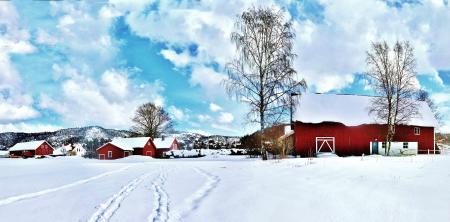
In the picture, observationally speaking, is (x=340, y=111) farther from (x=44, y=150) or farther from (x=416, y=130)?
(x=44, y=150)

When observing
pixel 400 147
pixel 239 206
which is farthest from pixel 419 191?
pixel 400 147

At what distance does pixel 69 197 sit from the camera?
32.9 feet

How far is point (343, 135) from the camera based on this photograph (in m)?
38.2

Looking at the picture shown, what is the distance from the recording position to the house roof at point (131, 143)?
71.7 meters

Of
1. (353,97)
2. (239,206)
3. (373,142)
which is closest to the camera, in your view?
(239,206)

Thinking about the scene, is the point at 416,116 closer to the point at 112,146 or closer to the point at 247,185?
the point at 247,185

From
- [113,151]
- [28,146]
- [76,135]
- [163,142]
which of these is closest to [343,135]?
[113,151]

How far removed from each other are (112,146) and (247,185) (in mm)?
63791

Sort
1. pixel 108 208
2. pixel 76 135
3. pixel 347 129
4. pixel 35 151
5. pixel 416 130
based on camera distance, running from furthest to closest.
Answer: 1. pixel 76 135
2. pixel 35 151
3. pixel 416 130
4. pixel 347 129
5. pixel 108 208

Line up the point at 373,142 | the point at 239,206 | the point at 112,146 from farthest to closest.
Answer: the point at 112,146 → the point at 373,142 → the point at 239,206

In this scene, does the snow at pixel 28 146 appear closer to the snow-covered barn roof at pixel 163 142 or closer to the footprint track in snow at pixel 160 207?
the snow-covered barn roof at pixel 163 142

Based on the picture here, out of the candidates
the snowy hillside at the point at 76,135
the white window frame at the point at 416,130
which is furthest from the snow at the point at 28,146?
the white window frame at the point at 416,130

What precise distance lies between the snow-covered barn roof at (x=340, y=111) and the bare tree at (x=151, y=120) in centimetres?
3495

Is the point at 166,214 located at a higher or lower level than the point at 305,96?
lower
